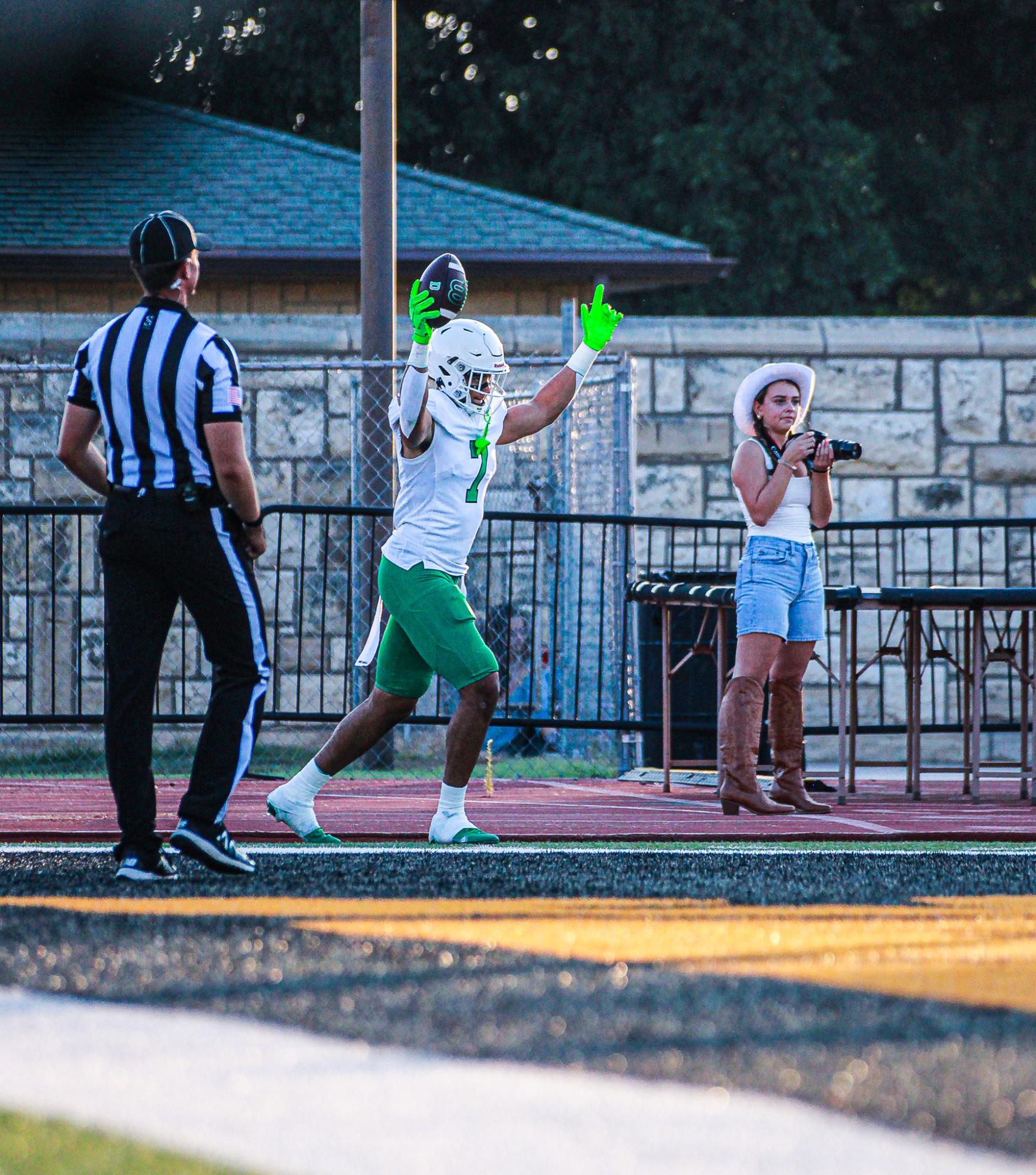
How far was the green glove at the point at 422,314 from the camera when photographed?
6.44 m

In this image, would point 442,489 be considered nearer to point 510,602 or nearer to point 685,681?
point 685,681

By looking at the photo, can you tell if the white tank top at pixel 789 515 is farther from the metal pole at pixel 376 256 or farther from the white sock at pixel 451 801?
the metal pole at pixel 376 256

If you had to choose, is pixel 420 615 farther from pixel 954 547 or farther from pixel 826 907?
pixel 954 547

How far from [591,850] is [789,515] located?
1.92 metres

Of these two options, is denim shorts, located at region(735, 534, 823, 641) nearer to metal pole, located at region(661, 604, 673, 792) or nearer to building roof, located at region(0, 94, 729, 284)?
metal pole, located at region(661, 604, 673, 792)

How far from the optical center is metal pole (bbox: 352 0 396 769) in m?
10.7

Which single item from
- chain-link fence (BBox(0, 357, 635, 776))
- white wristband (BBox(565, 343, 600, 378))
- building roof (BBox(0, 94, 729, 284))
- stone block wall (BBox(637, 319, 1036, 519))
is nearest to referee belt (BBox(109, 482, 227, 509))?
white wristband (BBox(565, 343, 600, 378))

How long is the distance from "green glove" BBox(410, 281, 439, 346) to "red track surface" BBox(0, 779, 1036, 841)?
1718 mm

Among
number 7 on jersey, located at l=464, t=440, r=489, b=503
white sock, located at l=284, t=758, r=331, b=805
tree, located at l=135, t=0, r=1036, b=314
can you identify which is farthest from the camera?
tree, located at l=135, t=0, r=1036, b=314

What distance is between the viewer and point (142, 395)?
5453 millimetres

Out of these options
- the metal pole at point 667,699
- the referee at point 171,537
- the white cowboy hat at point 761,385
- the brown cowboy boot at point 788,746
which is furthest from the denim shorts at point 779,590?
the referee at point 171,537

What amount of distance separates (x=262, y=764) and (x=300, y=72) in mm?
15904

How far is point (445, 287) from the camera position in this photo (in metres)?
6.55

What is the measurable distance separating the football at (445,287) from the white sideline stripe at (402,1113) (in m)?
3.71
